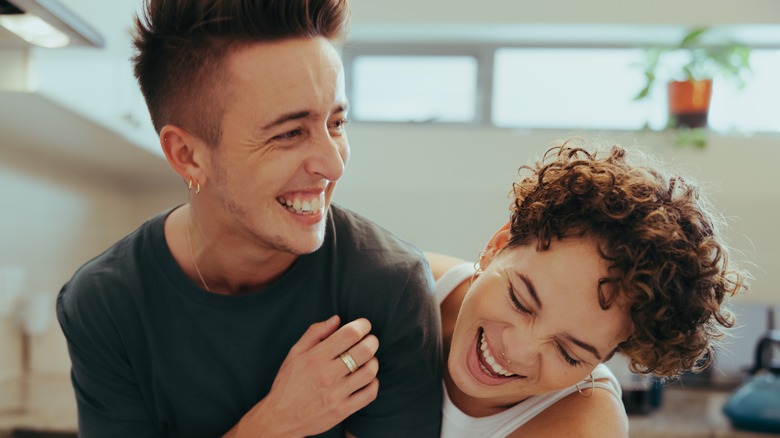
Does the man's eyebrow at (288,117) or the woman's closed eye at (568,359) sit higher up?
the man's eyebrow at (288,117)

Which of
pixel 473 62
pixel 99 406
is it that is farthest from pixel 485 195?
pixel 99 406

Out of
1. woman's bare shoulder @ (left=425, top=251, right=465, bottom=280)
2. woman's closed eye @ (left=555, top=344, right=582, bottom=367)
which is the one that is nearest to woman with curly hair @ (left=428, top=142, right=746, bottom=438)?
woman's closed eye @ (left=555, top=344, right=582, bottom=367)

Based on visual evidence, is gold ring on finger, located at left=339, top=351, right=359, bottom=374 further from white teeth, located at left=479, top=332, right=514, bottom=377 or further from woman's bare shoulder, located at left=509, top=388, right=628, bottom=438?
woman's bare shoulder, located at left=509, top=388, right=628, bottom=438

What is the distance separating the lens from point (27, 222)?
97.4 inches

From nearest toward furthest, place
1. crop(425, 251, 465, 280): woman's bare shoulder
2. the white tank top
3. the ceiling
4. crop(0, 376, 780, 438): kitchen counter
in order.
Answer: the white tank top, crop(425, 251, 465, 280): woman's bare shoulder, the ceiling, crop(0, 376, 780, 438): kitchen counter

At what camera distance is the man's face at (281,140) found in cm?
113

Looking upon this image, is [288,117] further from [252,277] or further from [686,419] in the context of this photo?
[686,419]

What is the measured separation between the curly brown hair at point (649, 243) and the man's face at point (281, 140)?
355mm

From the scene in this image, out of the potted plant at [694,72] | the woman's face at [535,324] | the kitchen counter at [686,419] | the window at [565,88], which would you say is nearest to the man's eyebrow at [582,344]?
the woman's face at [535,324]

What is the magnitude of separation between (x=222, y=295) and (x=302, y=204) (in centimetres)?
24

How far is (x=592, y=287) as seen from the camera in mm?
1173

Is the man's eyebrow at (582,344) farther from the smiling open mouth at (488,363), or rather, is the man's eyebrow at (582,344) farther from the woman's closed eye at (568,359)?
the smiling open mouth at (488,363)

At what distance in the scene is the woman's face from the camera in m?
1.18

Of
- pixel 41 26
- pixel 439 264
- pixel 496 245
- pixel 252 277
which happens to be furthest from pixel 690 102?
pixel 41 26
